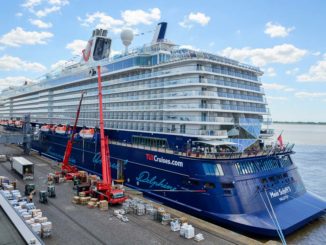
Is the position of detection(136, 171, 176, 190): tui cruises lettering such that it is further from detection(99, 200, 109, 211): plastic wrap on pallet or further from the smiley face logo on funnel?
the smiley face logo on funnel

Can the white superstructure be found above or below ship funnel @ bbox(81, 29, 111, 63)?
below

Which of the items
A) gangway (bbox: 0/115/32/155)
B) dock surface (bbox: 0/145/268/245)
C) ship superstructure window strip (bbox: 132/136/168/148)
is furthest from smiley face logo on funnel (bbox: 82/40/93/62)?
dock surface (bbox: 0/145/268/245)

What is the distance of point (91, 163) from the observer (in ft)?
120

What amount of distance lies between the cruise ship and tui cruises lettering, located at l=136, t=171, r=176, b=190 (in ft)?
0.28

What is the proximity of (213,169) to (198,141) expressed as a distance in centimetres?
381

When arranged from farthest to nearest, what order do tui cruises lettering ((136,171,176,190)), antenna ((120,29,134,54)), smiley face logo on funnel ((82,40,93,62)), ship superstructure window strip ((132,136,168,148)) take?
smiley face logo on funnel ((82,40,93,62)) → antenna ((120,29,134,54)) → ship superstructure window strip ((132,136,168,148)) → tui cruises lettering ((136,171,176,190))

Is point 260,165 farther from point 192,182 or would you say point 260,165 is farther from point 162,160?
point 162,160

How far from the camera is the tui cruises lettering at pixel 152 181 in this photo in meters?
24.6

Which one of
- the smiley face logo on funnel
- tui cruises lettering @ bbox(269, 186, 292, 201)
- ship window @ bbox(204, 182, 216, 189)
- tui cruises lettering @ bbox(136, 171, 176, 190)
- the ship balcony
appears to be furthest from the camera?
the smiley face logo on funnel

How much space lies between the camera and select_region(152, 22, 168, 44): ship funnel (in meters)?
33.9

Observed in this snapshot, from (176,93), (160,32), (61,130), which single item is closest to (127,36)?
(160,32)

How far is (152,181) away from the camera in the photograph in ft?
85.9

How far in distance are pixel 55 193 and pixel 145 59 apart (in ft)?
51.2

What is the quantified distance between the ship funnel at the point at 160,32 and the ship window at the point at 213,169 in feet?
56.9
